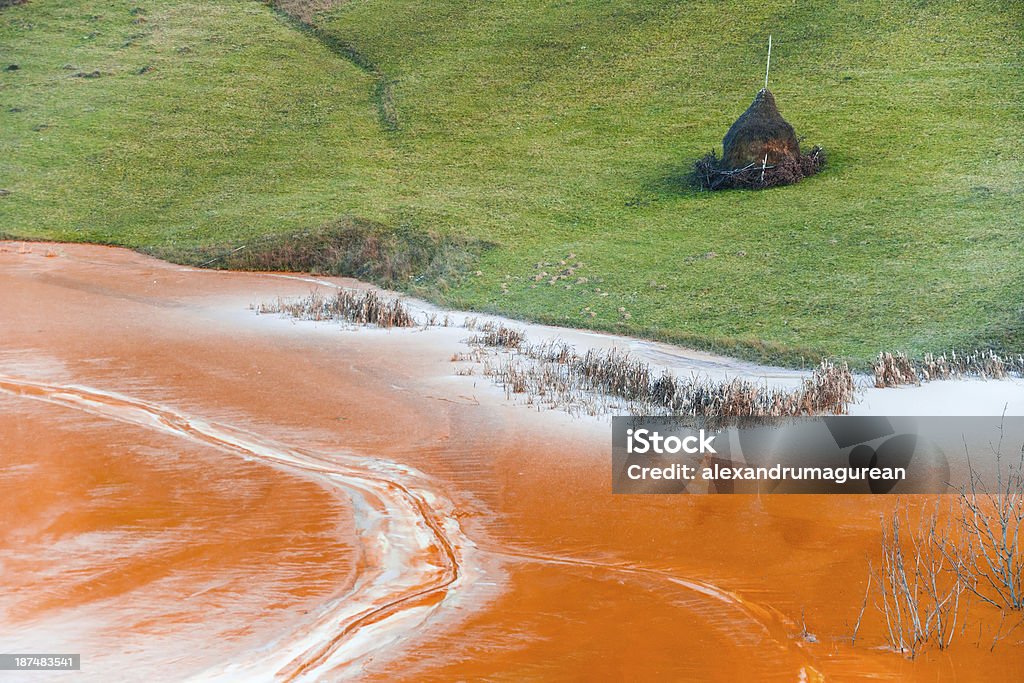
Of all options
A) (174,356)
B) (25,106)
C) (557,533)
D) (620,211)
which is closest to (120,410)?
(174,356)

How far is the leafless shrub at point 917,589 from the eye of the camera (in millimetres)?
5445

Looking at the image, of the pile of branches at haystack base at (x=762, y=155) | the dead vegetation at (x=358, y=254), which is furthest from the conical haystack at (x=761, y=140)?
the dead vegetation at (x=358, y=254)

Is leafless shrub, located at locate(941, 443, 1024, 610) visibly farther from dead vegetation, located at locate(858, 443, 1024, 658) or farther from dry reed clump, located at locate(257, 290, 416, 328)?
dry reed clump, located at locate(257, 290, 416, 328)

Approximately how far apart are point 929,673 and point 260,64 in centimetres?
2311

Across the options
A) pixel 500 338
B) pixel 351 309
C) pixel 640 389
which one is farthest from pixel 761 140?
pixel 640 389

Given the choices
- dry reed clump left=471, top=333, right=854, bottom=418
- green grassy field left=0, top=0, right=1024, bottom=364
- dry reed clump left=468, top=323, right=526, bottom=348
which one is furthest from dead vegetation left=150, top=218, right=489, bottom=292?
dry reed clump left=471, top=333, right=854, bottom=418

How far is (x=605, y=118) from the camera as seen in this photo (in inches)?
792

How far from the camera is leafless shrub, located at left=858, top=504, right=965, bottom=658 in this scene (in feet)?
17.9

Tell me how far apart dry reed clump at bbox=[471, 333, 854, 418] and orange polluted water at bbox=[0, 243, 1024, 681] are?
0.42m

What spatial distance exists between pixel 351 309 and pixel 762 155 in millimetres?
6912

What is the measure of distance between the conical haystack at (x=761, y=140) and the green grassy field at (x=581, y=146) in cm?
68

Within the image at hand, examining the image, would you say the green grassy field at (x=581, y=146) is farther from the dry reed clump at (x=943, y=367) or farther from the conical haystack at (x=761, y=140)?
the conical haystack at (x=761, y=140)

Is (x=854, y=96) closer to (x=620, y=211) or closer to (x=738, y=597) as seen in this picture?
(x=620, y=211)

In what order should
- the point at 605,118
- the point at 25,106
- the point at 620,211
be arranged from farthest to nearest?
1. the point at 25,106
2. the point at 605,118
3. the point at 620,211
